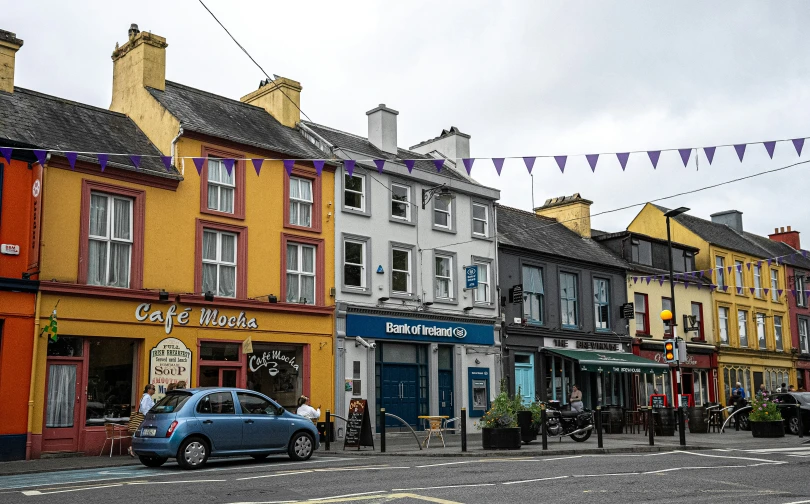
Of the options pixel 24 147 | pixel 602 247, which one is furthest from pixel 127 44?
pixel 602 247

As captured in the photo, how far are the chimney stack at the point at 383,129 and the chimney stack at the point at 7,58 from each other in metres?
12.7

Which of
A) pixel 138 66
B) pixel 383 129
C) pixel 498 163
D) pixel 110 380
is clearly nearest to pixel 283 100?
pixel 383 129

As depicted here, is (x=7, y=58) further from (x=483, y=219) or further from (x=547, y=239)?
(x=547, y=239)

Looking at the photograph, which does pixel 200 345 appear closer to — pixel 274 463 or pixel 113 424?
pixel 113 424

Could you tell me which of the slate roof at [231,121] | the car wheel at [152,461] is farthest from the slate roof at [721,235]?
the car wheel at [152,461]

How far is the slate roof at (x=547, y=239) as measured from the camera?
33.0m

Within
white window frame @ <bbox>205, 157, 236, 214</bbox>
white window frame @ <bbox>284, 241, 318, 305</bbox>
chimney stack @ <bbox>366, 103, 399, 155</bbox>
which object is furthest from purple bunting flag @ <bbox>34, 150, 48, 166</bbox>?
chimney stack @ <bbox>366, 103, 399, 155</bbox>

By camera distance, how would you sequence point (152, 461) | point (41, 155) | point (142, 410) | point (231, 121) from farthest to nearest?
point (231, 121) < point (142, 410) < point (41, 155) < point (152, 461)

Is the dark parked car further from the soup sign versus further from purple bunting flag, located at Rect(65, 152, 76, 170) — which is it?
purple bunting flag, located at Rect(65, 152, 76, 170)

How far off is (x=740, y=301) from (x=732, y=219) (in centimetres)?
822

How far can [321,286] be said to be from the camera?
2506 cm

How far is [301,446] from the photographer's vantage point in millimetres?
17141

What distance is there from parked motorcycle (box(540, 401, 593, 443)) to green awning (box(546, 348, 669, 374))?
758 cm

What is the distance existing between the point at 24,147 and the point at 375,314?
11.8 metres
